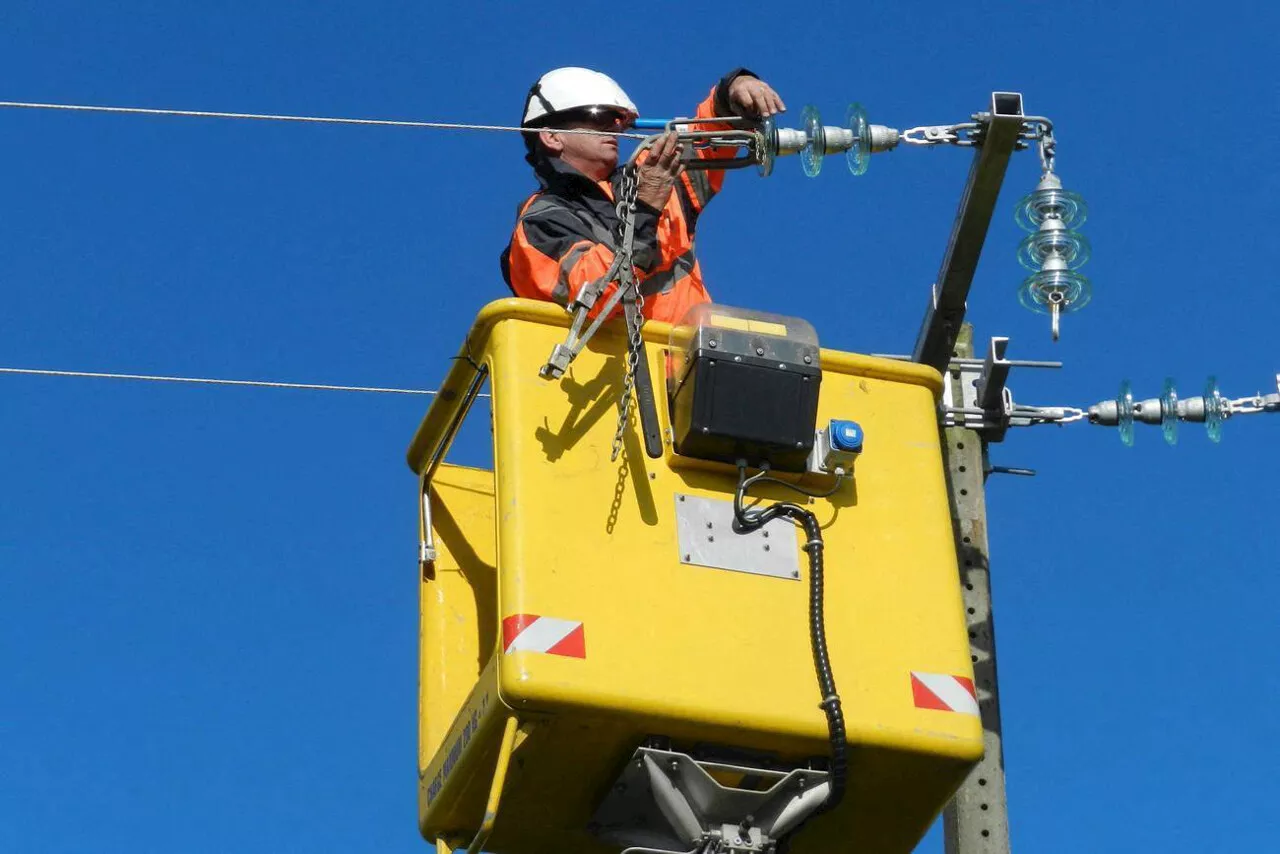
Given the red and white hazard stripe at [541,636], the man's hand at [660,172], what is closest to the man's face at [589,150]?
the man's hand at [660,172]

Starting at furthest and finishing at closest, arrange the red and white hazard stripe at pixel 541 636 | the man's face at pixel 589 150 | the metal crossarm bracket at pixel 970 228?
Answer: the man's face at pixel 589 150
the metal crossarm bracket at pixel 970 228
the red and white hazard stripe at pixel 541 636

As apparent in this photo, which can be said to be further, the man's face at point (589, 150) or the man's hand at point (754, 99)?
the man's face at point (589, 150)

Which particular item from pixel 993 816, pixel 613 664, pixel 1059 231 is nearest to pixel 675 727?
pixel 613 664

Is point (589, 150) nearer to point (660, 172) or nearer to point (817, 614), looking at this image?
point (660, 172)

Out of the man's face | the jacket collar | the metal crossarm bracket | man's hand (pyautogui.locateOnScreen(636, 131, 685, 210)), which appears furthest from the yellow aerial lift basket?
the man's face

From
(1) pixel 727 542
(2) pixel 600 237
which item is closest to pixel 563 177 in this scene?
(2) pixel 600 237

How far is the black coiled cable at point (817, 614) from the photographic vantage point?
5.84 metres

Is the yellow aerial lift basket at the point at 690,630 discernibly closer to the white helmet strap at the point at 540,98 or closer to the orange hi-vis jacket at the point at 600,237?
the orange hi-vis jacket at the point at 600,237

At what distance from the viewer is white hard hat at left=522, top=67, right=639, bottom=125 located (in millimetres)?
7703

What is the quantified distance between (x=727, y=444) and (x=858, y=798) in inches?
39.1

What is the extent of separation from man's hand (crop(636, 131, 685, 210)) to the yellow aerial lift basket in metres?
0.51

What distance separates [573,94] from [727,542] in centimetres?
220

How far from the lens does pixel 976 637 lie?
736cm

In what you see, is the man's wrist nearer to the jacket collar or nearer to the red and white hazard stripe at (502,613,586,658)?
the jacket collar
